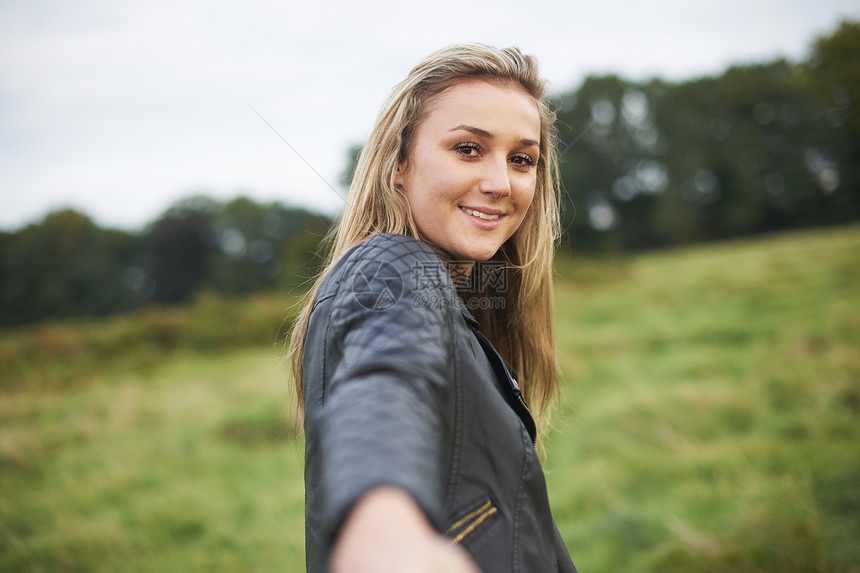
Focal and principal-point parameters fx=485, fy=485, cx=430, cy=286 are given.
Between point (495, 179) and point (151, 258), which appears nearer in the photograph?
point (495, 179)

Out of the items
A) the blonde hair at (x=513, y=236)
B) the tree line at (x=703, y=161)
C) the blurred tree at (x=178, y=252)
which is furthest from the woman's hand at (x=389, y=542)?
the tree line at (x=703, y=161)

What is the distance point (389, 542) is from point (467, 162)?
1123 mm

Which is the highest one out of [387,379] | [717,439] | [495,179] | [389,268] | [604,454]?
[495,179]

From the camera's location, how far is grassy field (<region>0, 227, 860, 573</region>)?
4000 mm

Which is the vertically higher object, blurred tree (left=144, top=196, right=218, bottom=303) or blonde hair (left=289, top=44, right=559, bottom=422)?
blonde hair (left=289, top=44, right=559, bottom=422)

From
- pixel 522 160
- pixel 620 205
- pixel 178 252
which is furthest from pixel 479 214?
pixel 620 205

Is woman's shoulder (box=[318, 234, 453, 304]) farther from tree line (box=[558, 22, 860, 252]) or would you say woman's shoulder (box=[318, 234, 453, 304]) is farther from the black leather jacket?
tree line (box=[558, 22, 860, 252])

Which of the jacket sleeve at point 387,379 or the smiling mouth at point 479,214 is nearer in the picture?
the jacket sleeve at point 387,379

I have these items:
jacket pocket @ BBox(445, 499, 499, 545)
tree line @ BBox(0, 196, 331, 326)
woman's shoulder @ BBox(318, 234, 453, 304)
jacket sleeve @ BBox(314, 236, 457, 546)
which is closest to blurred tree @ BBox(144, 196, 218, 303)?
tree line @ BBox(0, 196, 331, 326)

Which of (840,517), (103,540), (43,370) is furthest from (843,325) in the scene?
(43,370)

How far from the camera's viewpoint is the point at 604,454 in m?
5.56

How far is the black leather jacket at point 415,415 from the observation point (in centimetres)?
78

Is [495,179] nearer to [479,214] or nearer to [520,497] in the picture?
[479,214]

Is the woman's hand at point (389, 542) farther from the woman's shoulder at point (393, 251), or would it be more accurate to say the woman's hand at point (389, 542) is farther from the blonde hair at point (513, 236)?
the blonde hair at point (513, 236)
